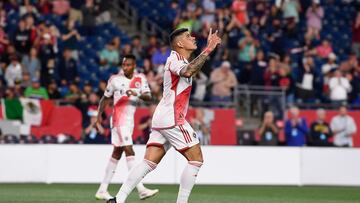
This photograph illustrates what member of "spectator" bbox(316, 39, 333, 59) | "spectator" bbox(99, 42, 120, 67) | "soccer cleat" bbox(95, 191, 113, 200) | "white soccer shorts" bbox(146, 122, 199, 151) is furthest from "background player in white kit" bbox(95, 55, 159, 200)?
"spectator" bbox(316, 39, 333, 59)

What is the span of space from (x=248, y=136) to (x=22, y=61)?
6.36 metres

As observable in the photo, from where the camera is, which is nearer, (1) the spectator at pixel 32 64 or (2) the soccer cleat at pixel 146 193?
(2) the soccer cleat at pixel 146 193

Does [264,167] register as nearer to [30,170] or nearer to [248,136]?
[248,136]

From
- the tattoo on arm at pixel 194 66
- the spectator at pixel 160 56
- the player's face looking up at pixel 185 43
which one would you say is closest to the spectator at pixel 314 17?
the spectator at pixel 160 56

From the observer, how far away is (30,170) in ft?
71.2

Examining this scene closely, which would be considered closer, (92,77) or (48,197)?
(48,197)

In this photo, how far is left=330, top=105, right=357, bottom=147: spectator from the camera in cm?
2556

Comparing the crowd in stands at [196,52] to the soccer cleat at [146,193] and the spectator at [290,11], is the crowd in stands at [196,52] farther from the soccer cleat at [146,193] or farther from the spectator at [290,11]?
the soccer cleat at [146,193]

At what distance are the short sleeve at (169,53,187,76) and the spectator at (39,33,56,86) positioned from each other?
1308cm

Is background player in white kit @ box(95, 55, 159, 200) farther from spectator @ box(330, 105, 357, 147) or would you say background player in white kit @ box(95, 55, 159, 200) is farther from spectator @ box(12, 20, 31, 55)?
spectator @ box(330, 105, 357, 147)

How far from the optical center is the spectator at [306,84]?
2789cm

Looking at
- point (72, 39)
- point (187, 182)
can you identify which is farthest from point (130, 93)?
point (72, 39)

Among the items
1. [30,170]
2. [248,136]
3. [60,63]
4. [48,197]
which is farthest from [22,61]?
[48,197]

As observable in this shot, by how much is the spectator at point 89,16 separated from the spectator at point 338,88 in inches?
280
